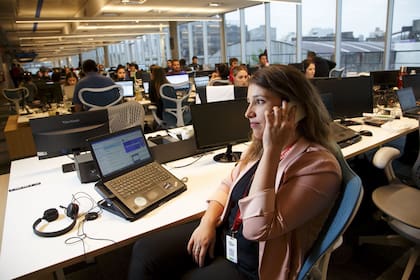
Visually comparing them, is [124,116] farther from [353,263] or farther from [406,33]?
[406,33]

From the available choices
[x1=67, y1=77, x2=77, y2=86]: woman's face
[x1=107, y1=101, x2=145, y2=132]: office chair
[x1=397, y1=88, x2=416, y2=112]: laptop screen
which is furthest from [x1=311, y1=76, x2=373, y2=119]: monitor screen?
[x1=67, y1=77, x2=77, y2=86]: woman's face

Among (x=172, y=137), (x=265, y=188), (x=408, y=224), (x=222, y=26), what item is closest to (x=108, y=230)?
(x=265, y=188)

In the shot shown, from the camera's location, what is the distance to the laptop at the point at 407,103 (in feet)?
9.28

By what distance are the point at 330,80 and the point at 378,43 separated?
15.3 feet

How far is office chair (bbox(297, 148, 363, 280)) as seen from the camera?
0.95 metres

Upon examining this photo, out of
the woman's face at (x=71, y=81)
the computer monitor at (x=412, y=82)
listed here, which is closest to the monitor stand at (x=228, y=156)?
the computer monitor at (x=412, y=82)

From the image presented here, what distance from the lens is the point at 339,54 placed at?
23.5 feet

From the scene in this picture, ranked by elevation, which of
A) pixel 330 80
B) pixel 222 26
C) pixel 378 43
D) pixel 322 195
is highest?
pixel 222 26

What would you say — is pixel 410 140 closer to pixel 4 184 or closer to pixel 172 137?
pixel 172 137

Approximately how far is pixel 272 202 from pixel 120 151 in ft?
2.75

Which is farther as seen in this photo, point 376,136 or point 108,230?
point 376,136

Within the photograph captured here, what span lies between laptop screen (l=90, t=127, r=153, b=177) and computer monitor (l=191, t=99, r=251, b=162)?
35cm

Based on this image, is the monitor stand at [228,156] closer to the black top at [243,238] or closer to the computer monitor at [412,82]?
the black top at [243,238]

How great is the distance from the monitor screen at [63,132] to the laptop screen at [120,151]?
421 mm
